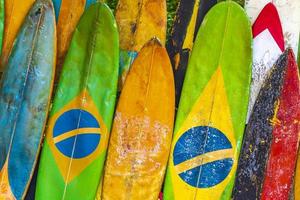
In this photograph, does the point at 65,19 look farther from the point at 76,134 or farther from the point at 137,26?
the point at 76,134

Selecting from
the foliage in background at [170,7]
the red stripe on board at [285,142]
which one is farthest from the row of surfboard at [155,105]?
the foliage in background at [170,7]

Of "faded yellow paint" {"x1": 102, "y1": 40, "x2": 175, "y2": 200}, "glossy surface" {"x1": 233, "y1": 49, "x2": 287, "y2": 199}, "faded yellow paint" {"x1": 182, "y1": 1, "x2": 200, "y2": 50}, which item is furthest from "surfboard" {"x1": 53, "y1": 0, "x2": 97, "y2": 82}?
"glossy surface" {"x1": 233, "y1": 49, "x2": 287, "y2": 199}

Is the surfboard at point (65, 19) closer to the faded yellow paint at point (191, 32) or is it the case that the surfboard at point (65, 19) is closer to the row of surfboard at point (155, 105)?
the row of surfboard at point (155, 105)

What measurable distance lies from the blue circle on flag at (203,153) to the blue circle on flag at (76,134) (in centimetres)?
47

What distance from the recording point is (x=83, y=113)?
Answer: 3.15m

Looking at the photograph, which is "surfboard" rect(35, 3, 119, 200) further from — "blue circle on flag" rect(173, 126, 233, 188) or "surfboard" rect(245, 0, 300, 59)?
"surfboard" rect(245, 0, 300, 59)

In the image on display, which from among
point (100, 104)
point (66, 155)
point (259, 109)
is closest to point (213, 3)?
point (259, 109)

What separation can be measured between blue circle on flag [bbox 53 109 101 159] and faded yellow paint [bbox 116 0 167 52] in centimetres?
48

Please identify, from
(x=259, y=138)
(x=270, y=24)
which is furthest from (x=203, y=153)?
(x=270, y=24)

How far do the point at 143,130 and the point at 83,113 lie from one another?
1.18 ft

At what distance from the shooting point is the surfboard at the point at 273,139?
2957 millimetres

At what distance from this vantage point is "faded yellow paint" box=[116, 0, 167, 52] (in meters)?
3.25

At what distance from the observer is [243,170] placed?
3008 millimetres

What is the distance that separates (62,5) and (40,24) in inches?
8.1
